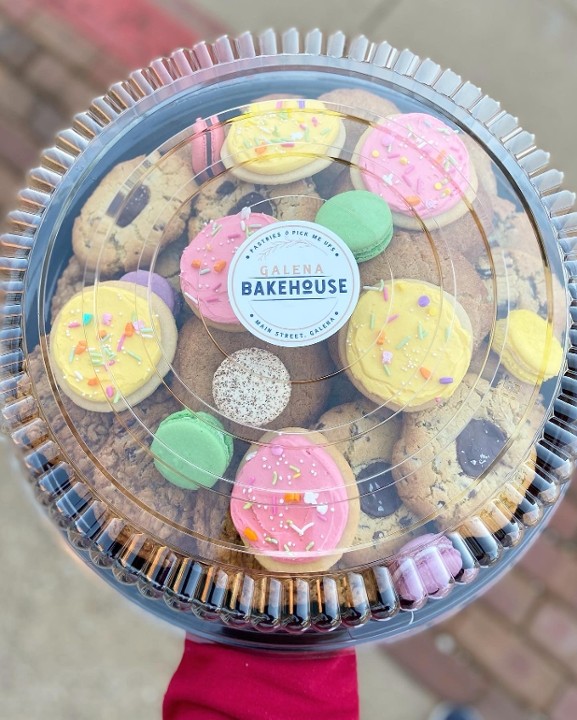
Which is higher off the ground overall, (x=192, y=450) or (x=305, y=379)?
(x=305, y=379)

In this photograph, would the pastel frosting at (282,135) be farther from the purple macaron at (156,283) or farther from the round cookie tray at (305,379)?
the purple macaron at (156,283)

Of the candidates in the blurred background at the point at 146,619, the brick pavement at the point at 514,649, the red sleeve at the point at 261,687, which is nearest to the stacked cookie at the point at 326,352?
the red sleeve at the point at 261,687

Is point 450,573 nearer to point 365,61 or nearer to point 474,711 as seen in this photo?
point 365,61

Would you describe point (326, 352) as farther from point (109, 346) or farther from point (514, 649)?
point (514, 649)

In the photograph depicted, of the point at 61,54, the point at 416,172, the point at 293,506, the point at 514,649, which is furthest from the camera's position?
the point at 61,54

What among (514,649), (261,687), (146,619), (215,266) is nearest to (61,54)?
(215,266)

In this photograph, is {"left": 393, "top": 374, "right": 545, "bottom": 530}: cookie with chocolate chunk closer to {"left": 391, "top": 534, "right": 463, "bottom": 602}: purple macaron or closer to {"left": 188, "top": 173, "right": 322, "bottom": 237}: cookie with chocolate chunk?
{"left": 391, "top": 534, "right": 463, "bottom": 602}: purple macaron

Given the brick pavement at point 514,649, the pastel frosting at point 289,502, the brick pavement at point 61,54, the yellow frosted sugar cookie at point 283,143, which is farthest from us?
the brick pavement at point 61,54
